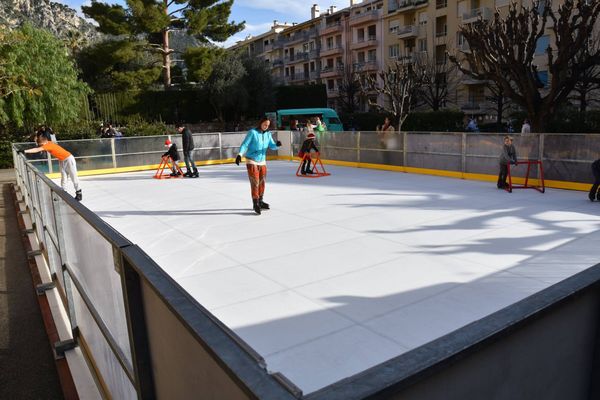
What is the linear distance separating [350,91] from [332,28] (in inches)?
685

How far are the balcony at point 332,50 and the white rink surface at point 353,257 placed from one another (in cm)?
5317

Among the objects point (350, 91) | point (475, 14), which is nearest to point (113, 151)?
point (350, 91)

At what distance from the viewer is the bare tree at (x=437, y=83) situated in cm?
4241

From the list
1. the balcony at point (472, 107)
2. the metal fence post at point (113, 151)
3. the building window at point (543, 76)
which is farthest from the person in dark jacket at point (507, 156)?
the balcony at point (472, 107)

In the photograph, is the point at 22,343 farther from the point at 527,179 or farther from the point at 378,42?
the point at 378,42

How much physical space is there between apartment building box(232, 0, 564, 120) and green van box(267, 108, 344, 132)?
9.09 m

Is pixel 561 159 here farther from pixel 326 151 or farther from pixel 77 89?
pixel 77 89

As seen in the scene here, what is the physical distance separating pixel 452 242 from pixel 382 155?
33.9 feet

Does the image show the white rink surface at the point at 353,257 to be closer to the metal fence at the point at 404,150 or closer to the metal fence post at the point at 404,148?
the metal fence at the point at 404,150

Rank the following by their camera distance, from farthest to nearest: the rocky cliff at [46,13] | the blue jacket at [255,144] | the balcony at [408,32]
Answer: the rocky cliff at [46,13] < the balcony at [408,32] < the blue jacket at [255,144]

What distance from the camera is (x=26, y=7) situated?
100312mm

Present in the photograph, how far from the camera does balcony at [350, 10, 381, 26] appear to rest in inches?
2226

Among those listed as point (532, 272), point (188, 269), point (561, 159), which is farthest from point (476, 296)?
point (561, 159)

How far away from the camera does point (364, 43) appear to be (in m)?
58.1
